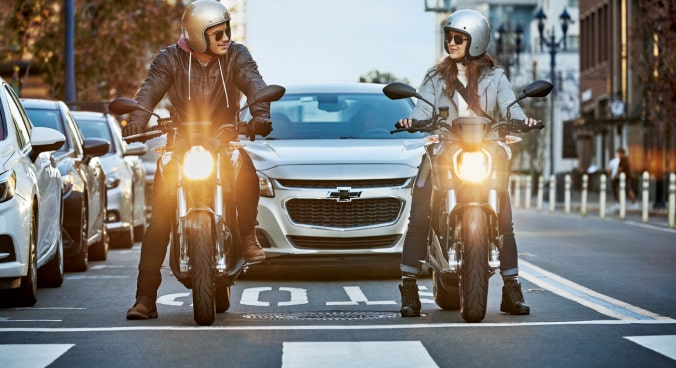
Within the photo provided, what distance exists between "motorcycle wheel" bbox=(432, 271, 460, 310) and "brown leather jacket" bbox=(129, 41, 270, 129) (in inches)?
62.7

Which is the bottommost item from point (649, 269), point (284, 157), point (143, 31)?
point (649, 269)

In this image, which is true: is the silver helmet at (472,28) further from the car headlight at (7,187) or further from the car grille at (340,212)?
the car grille at (340,212)

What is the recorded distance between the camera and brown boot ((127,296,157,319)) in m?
10.5

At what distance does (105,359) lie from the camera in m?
8.35

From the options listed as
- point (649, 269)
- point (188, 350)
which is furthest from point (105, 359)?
point (649, 269)

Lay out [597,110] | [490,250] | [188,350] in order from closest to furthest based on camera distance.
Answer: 1. [188,350]
2. [490,250]
3. [597,110]

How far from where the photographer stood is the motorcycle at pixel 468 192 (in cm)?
979

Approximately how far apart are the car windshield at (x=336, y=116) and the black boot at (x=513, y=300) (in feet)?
15.1

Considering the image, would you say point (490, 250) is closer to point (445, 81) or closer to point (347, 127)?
point (445, 81)

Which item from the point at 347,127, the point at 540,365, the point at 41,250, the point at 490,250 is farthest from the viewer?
the point at 347,127

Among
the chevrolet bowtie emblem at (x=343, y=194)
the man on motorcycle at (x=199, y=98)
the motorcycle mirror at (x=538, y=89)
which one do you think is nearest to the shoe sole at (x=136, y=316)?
the man on motorcycle at (x=199, y=98)

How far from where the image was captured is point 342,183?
46.0ft

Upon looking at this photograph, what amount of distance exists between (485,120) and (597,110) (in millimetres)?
62630

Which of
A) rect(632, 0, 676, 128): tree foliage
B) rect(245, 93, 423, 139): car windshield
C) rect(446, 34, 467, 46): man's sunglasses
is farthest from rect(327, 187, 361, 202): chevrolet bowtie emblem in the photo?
rect(632, 0, 676, 128): tree foliage
